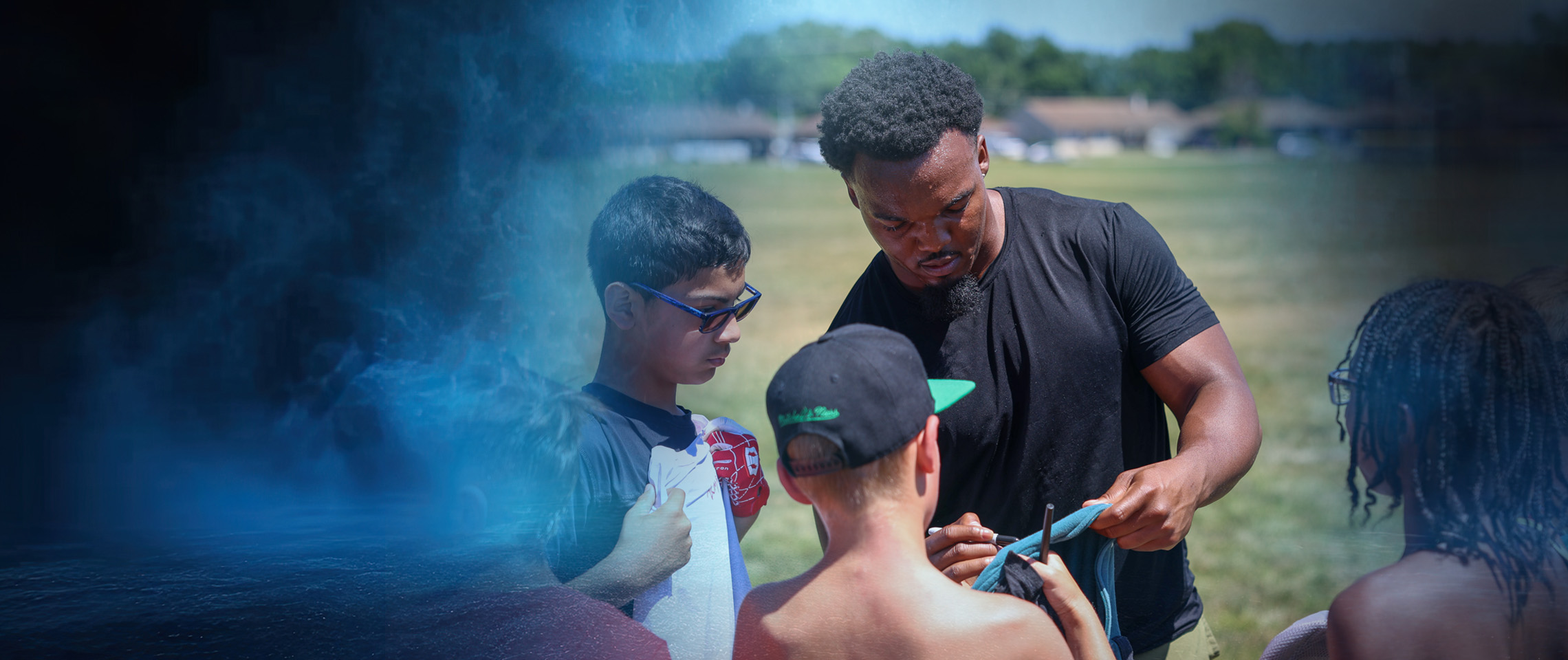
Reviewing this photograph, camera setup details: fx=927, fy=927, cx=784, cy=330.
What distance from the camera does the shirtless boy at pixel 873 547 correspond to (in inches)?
51.2

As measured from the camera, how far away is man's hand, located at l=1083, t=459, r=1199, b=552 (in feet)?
5.22

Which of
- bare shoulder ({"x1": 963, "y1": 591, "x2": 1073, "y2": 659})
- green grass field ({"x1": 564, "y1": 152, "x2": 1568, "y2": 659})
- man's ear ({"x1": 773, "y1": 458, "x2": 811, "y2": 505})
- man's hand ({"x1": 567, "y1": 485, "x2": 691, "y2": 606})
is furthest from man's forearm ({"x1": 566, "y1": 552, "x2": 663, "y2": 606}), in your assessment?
green grass field ({"x1": 564, "y1": 152, "x2": 1568, "y2": 659})

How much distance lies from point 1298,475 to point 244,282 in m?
5.26

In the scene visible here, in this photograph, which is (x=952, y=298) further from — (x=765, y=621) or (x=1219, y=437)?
(x=765, y=621)

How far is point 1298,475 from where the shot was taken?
525 cm

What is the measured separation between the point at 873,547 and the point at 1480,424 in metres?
0.96

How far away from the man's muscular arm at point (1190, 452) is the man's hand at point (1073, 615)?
214 millimetres

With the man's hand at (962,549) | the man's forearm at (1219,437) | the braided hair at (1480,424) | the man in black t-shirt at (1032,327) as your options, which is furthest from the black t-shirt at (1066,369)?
the braided hair at (1480,424)

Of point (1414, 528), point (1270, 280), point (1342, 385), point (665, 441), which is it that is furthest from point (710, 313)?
point (1270, 280)

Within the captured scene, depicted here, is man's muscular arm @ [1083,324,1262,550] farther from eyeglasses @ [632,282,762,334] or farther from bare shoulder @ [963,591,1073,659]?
eyeglasses @ [632,282,762,334]

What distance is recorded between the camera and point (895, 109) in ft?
6.11

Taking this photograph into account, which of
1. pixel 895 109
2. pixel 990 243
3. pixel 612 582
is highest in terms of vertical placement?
pixel 895 109

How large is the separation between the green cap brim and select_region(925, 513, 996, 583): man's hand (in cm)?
21

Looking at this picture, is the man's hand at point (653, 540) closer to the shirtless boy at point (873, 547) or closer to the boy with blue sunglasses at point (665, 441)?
the boy with blue sunglasses at point (665, 441)
